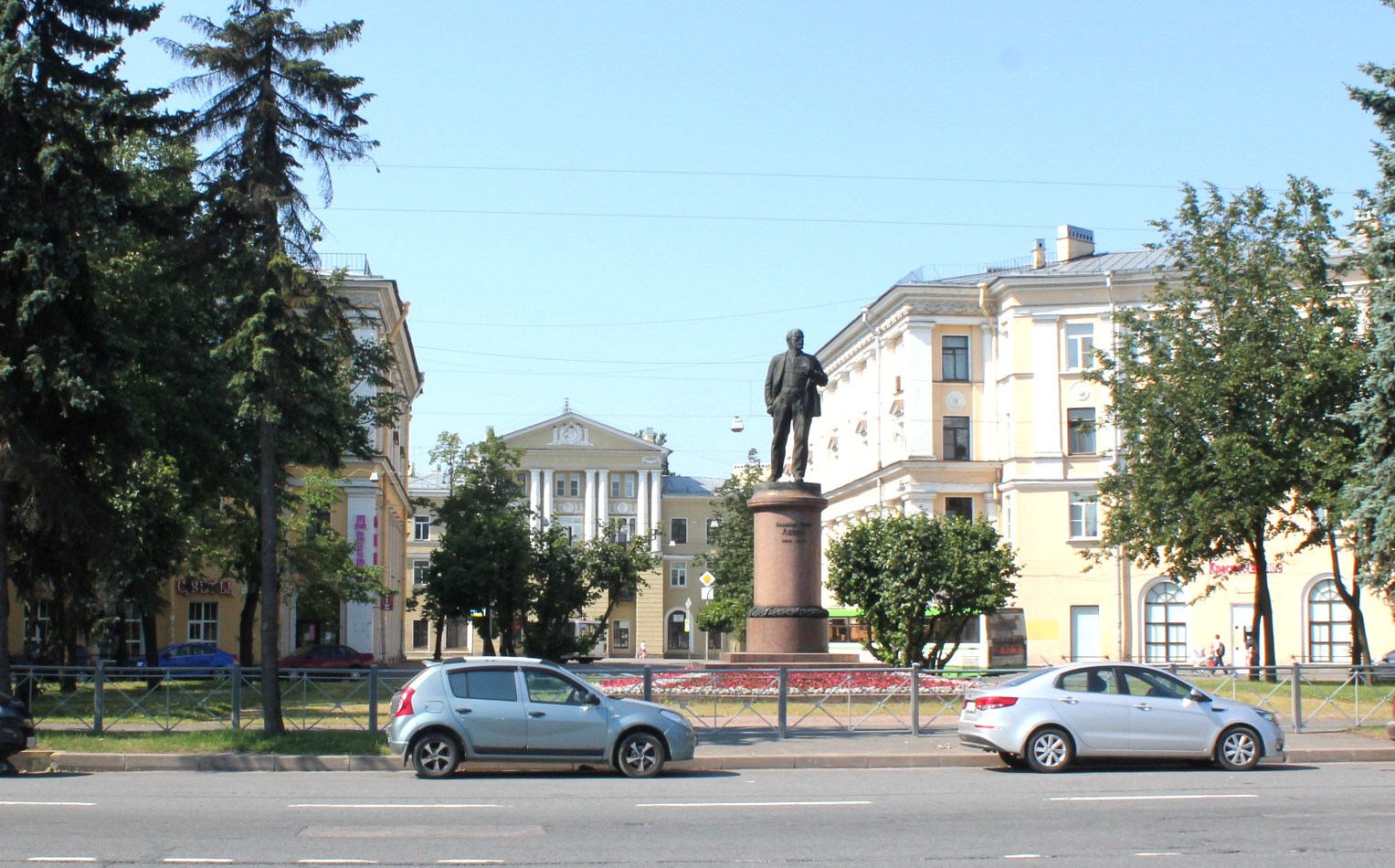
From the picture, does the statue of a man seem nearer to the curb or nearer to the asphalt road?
the curb

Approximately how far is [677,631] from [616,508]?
9079 mm

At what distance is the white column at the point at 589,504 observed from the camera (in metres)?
93.8

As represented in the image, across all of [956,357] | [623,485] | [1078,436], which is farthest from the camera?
[623,485]

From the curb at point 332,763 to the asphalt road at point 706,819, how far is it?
22.6 inches

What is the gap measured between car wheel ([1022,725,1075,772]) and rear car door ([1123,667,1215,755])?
0.75m

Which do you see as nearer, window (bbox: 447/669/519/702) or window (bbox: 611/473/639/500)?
window (bbox: 447/669/519/702)

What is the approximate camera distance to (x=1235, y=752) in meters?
16.9

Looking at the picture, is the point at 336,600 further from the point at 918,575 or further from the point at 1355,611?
the point at 1355,611

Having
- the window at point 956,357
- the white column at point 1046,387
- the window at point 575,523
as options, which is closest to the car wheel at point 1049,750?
the white column at point 1046,387

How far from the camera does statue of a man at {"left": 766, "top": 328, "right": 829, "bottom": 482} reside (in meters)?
26.2

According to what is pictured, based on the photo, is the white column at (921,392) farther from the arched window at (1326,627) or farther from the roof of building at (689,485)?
Result: the roof of building at (689,485)

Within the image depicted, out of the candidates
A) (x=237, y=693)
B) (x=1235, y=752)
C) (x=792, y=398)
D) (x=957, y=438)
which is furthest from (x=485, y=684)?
(x=957, y=438)

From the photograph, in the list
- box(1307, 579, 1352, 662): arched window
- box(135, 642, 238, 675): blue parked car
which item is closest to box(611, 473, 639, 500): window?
box(135, 642, 238, 675): blue parked car

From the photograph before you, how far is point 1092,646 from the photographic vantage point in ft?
179
